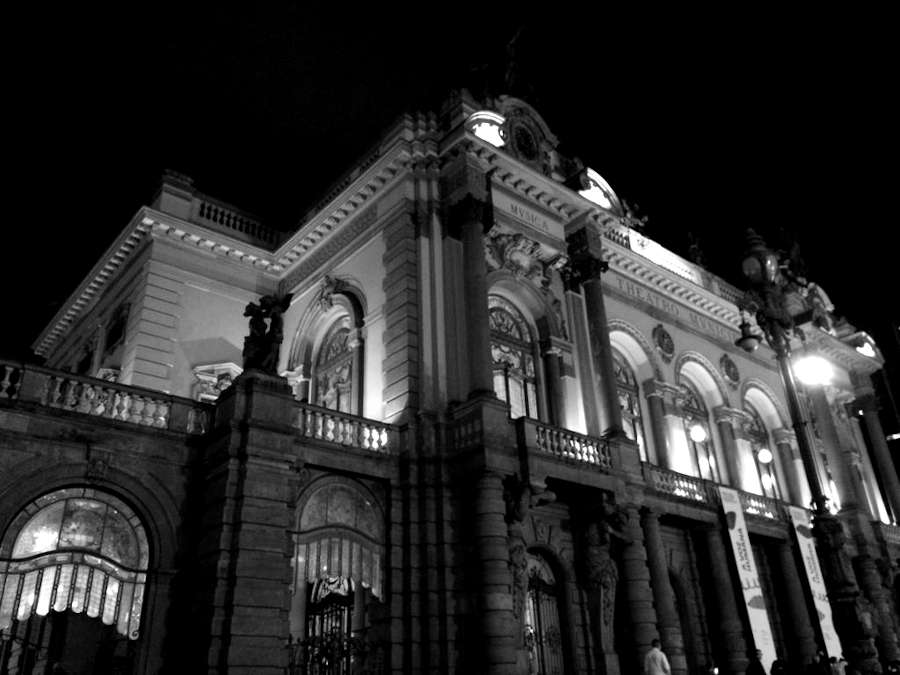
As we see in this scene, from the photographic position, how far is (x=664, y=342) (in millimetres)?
28188

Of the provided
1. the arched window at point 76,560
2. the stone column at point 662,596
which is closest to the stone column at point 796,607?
the stone column at point 662,596

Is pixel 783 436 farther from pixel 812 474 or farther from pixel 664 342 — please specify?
pixel 812 474

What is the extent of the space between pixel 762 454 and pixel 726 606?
9002 mm

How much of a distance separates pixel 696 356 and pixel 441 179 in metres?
13.7

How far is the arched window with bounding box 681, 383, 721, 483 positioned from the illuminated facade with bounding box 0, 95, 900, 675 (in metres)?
0.17

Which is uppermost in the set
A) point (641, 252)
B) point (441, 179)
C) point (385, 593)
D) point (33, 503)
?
point (641, 252)

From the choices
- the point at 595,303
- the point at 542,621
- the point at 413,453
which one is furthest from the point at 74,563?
the point at 595,303

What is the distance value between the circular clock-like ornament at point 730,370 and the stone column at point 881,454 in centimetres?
1061

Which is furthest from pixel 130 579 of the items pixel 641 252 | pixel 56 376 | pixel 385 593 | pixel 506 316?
pixel 641 252

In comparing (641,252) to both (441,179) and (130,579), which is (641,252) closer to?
(441,179)

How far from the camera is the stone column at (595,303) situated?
72.9 ft

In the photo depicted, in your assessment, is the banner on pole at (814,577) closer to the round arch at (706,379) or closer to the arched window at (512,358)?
the round arch at (706,379)

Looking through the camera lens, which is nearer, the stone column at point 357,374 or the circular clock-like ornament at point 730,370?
the stone column at point 357,374

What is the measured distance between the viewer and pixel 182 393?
22203 mm
